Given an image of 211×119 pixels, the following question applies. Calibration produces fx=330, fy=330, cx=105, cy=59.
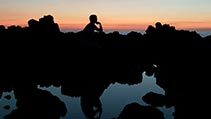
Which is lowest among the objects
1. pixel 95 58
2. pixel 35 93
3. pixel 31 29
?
pixel 35 93

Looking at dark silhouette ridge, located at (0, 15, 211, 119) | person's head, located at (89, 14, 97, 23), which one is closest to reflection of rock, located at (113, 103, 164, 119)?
dark silhouette ridge, located at (0, 15, 211, 119)

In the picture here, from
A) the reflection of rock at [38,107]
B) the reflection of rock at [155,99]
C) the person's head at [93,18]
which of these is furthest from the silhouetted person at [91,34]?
the reflection of rock at [155,99]

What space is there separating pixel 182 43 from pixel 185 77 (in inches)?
71.0

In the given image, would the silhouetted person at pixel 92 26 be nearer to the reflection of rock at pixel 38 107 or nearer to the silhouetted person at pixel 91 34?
the silhouetted person at pixel 91 34

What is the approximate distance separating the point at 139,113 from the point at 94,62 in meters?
4.46

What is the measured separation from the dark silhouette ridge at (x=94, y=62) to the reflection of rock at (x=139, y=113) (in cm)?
137

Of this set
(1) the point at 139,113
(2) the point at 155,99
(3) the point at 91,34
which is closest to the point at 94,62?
(3) the point at 91,34

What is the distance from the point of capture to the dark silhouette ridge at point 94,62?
1670cm

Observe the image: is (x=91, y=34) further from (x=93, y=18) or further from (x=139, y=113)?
(x=139, y=113)

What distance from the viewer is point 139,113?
19266 millimetres

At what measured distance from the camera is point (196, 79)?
656 inches

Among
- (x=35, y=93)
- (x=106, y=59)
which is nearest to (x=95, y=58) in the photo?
(x=106, y=59)

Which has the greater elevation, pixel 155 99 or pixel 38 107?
pixel 38 107

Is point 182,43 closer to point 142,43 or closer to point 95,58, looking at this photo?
point 142,43
